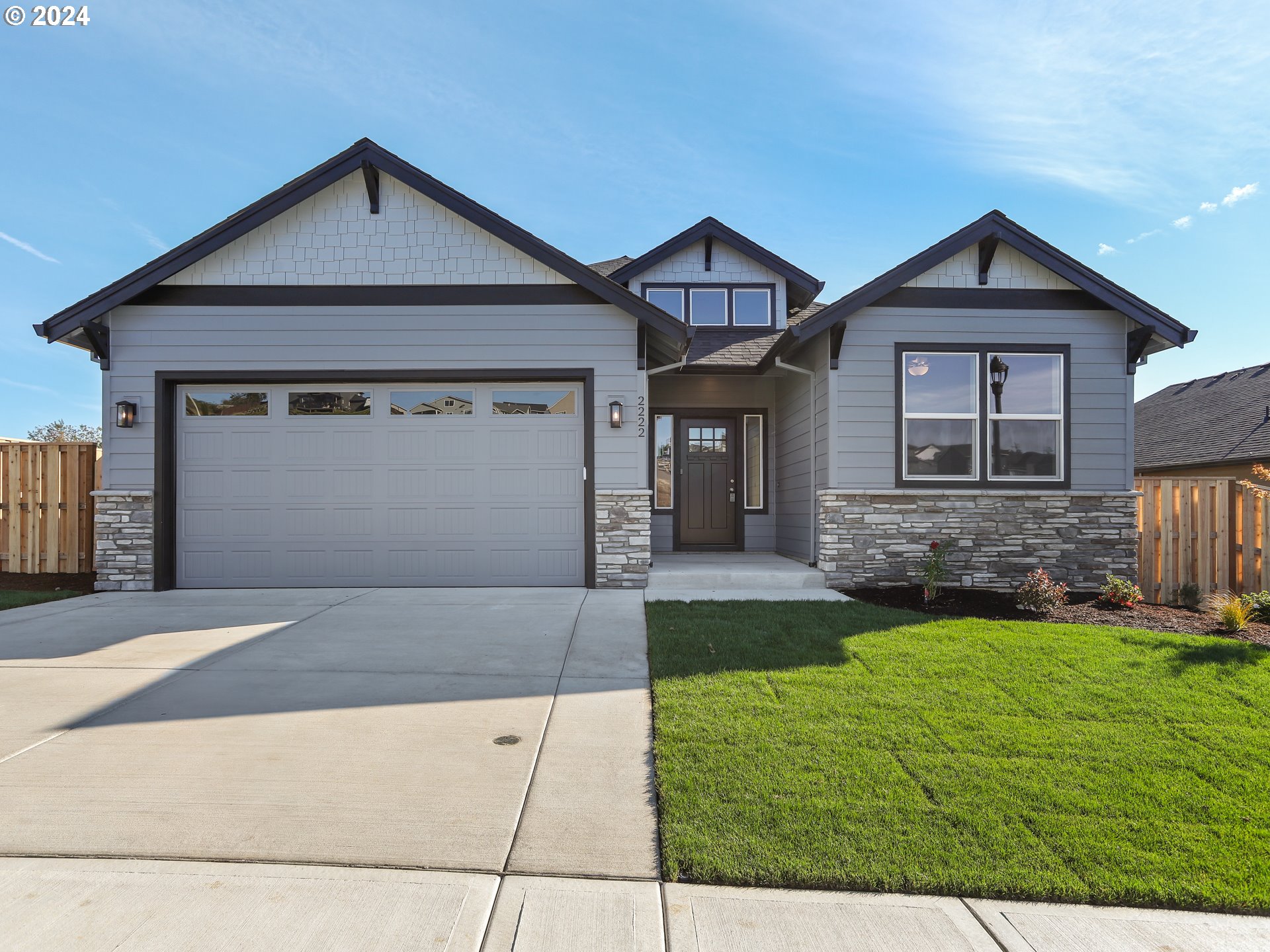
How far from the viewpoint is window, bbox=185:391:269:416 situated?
8.37m

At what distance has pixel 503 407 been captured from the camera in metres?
8.38

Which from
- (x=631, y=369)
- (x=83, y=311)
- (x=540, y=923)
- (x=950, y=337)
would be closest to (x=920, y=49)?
(x=950, y=337)

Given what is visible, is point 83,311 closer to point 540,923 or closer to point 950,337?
point 540,923

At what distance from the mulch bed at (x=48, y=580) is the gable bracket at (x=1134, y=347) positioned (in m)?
13.1

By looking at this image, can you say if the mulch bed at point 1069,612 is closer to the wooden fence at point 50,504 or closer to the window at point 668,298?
the window at point 668,298

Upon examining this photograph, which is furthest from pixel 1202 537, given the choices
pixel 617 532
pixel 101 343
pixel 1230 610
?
pixel 101 343

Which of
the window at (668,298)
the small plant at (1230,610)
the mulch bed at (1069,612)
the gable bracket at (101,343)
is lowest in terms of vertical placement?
the mulch bed at (1069,612)

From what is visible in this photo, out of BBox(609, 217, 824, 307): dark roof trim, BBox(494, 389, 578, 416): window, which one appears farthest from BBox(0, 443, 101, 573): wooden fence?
BBox(609, 217, 824, 307): dark roof trim

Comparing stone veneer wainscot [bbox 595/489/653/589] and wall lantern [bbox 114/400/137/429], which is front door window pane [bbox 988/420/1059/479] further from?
wall lantern [bbox 114/400/137/429]

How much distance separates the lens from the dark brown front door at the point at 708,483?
1139 centimetres

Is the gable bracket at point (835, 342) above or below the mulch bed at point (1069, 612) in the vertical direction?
above

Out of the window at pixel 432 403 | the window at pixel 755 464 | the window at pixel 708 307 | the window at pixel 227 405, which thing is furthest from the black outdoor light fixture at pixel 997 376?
the window at pixel 227 405

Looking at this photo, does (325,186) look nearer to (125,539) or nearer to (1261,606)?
(125,539)

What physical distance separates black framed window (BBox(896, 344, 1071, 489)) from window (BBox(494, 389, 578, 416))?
4067mm
